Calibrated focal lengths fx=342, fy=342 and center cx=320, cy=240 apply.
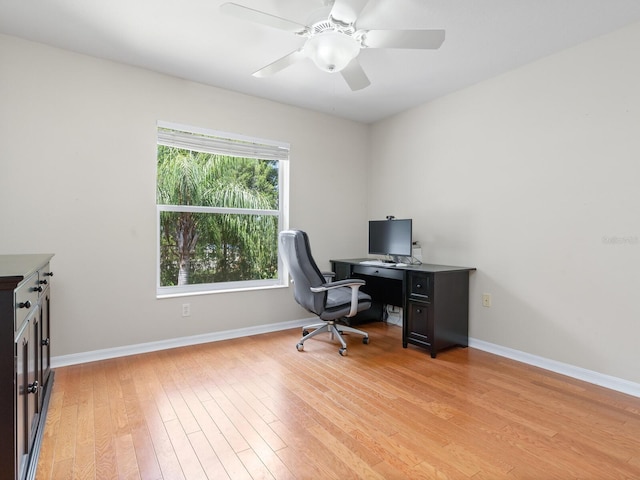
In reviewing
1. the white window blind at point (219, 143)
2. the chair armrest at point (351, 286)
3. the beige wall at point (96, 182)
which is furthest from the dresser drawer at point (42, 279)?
the chair armrest at point (351, 286)

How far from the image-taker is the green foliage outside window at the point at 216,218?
10.6ft

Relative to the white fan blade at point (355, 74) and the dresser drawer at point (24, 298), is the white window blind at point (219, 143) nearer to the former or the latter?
the white fan blade at point (355, 74)

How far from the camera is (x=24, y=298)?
1.37m

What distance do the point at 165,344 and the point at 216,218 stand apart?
Result: 127 cm

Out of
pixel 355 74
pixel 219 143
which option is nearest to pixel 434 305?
pixel 355 74

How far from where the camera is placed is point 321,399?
7.09 feet

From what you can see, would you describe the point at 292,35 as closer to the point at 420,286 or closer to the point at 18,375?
the point at 420,286

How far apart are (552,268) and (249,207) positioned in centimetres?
282

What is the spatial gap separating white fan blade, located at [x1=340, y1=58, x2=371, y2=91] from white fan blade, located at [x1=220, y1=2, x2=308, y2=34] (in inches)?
15.7

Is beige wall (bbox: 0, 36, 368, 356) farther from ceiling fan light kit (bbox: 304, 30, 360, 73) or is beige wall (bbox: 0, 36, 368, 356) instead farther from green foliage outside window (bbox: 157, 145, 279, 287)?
ceiling fan light kit (bbox: 304, 30, 360, 73)

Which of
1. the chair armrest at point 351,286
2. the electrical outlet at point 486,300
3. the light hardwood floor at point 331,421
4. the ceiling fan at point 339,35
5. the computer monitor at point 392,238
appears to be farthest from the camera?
the computer monitor at point 392,238

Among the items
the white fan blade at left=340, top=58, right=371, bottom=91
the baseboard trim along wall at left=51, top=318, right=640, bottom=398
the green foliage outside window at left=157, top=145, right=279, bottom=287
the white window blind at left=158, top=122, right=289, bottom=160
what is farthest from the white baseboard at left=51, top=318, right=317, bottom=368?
the white fan blade at left=340, top=58, right=371, bottom=91

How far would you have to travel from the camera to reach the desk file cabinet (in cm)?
114

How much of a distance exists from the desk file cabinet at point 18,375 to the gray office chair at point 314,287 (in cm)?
171
